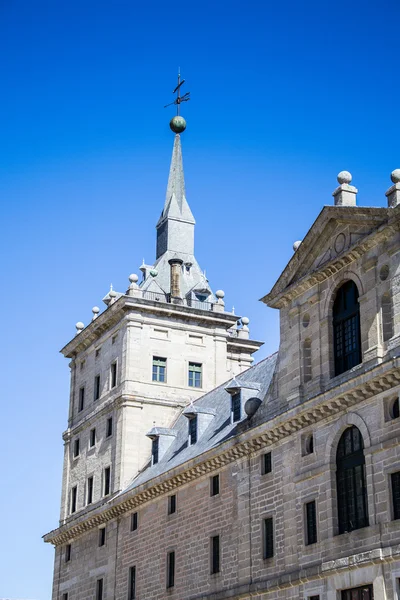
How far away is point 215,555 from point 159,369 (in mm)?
16594

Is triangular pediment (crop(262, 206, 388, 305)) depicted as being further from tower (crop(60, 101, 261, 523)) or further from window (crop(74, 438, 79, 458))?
window (crop(74, 438, 79, 458))

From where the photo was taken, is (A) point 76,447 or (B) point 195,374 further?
(A) point 76,447

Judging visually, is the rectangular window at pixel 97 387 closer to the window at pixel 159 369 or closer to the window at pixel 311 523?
the window at pixel 159 369

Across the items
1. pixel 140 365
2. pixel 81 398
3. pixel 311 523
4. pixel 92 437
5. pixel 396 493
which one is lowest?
pixel 396 493

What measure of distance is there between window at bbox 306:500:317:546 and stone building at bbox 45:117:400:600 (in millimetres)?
73

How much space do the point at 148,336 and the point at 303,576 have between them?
80.7 ft

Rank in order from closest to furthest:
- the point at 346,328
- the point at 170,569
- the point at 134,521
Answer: the point at 346,328, the point at 170,569, the point at 134,521

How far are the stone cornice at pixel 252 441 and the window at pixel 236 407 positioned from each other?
284cm

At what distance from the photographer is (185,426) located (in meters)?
56.2

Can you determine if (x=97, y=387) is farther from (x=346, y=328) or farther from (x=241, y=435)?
(x=346, y=328)

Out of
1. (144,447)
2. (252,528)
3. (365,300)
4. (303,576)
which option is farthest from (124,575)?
(365,300)

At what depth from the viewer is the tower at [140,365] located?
5871 cm

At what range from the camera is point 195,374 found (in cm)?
6116

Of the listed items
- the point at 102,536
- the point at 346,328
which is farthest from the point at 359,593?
the point at 102,536
